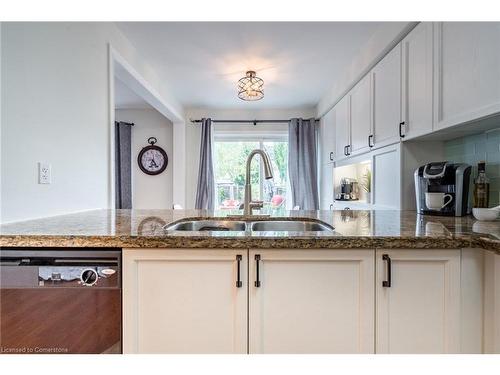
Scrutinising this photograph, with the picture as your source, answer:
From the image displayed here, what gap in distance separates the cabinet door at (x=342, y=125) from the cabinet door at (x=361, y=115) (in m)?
0.11

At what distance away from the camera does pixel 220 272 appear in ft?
2.95

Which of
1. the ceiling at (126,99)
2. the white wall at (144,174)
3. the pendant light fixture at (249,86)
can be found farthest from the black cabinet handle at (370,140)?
the white wall at (144,174)

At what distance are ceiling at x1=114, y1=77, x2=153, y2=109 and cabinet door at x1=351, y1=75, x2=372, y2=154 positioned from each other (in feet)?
9.08

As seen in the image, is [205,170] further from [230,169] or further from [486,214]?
[486,214]

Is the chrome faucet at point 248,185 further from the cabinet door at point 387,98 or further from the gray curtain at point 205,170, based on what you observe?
the gray curtain at point 205,170

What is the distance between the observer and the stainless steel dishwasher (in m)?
0.87

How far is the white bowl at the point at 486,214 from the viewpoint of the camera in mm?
1257

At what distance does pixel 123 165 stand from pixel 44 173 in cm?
302
